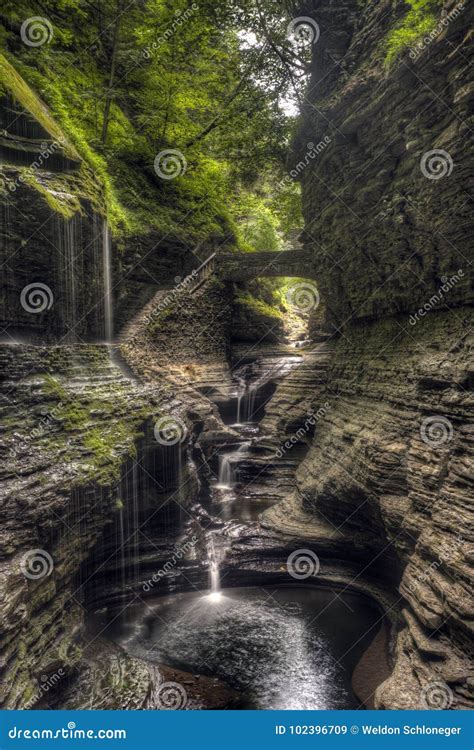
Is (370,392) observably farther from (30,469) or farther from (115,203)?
(115,203)

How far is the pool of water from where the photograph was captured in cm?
699

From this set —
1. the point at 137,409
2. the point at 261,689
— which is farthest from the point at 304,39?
the point at 261,689

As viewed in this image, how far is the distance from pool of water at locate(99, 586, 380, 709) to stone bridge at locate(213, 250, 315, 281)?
14391 mm

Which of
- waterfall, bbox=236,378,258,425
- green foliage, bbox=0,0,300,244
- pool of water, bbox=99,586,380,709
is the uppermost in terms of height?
green foliage, bbox=0,0,300,244

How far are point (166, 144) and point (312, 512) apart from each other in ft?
58.9

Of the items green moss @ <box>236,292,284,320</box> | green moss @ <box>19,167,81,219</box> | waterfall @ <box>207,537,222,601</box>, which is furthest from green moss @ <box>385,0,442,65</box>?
green moss @ <box>236,292,284,320</box>

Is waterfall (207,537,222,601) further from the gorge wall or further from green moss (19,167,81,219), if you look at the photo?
green moss (19,167,81,219)

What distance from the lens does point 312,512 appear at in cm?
1122

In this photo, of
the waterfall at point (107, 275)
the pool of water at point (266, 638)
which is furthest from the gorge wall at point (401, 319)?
the waterfall at point (107, 275)

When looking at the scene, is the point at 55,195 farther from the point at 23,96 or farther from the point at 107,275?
the point at 107,275

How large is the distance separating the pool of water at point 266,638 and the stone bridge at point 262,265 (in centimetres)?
1439

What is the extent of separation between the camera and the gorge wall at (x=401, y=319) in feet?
21.0

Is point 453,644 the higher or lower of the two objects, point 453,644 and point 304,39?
the lower

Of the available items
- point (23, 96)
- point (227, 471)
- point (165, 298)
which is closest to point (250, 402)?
point (227, 471)
